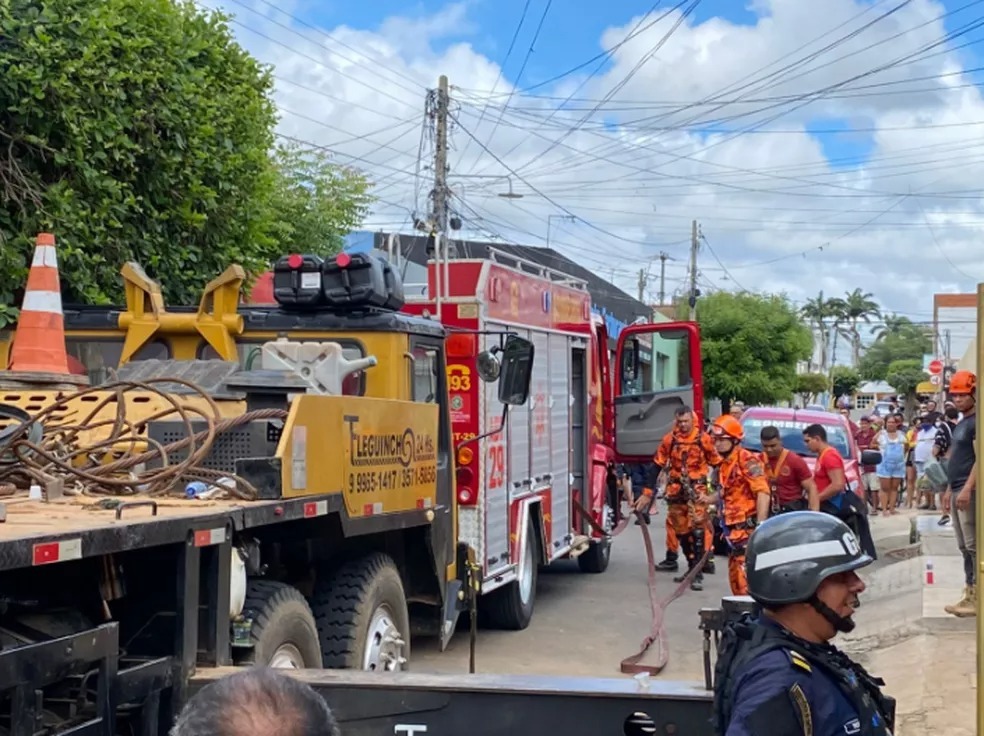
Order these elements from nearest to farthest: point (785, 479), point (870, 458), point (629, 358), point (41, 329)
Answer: point (41, 329)
point (785, 479)
point (629, 358)
point (870, 458)

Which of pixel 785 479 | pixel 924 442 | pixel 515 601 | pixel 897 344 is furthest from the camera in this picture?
pixel 897 344

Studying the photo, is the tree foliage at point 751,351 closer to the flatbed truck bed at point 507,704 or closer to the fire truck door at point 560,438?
the fire truck door at point 560,438

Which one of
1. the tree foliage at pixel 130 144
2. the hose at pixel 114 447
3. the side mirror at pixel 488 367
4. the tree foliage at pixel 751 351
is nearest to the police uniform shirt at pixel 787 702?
the hose at pixel 114 447

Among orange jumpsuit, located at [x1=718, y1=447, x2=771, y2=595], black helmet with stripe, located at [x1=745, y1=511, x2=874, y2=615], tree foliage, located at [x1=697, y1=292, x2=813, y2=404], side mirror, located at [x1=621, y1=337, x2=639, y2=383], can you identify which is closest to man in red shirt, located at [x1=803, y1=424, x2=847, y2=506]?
orange jumpsuit, located at [x1=718, y1=447, x2=771, y2=595]

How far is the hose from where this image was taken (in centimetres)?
479

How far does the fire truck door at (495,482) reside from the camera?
9.15 metres

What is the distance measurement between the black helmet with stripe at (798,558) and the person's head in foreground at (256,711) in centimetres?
142

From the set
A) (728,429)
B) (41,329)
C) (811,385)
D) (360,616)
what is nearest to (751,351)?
(811,385)

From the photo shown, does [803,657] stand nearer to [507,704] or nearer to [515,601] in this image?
[507,704]

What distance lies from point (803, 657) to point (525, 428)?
773cm

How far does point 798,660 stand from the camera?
8.89 ft

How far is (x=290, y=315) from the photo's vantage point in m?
6.98

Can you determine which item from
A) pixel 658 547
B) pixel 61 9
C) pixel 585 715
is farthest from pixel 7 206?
pixel 658 547

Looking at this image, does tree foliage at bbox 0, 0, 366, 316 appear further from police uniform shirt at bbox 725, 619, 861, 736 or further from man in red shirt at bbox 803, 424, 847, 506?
police uniform shirt at bbox 725, 619, 861, 736
